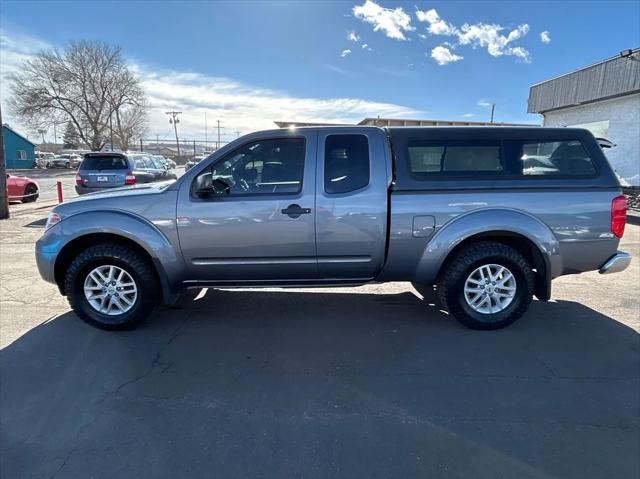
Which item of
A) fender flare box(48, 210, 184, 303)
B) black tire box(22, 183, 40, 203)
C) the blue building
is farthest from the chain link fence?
fender flare box(48, 210, 184, 303)

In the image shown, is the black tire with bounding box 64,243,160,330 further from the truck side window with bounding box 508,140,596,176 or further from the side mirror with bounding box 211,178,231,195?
the truck side window with bounding box 508,140,596,176

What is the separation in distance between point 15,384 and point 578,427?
4077mm

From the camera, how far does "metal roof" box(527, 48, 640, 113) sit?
13.8m

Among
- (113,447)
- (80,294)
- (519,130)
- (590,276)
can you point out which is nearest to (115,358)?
(80,294)

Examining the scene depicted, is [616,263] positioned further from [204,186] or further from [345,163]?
[204,186]

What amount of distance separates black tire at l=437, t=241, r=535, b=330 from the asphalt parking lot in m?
0.15

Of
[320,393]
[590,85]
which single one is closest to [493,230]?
[320,393]

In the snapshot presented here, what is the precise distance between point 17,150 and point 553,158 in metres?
58.4

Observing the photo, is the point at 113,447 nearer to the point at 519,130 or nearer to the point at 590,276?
the point at 519,130

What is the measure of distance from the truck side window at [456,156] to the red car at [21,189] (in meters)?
15.0

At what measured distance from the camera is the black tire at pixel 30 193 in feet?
44.9

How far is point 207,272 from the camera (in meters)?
3.72

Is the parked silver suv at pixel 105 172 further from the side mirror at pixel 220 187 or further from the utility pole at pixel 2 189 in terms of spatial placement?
the side mirror at pixel 220 187

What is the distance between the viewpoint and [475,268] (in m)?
3.71
